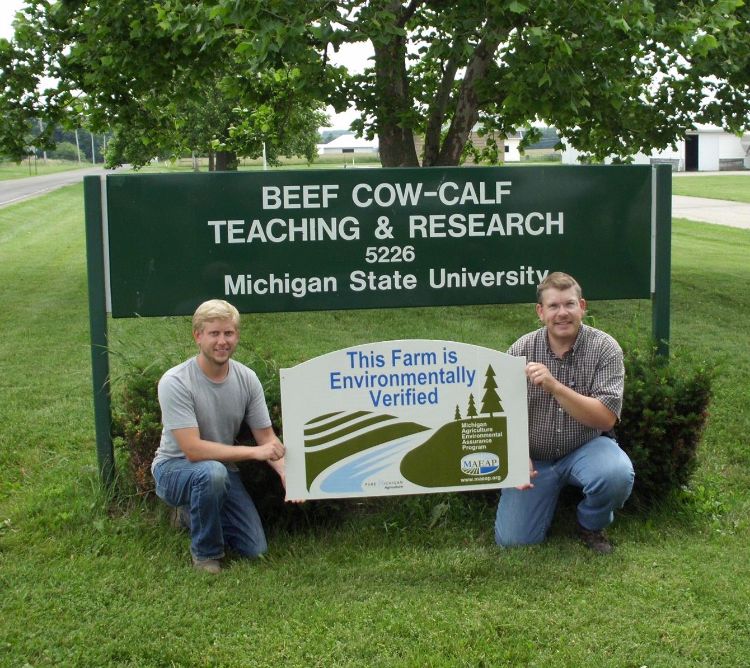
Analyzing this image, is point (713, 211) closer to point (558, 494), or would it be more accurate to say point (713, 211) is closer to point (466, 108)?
point (466, 108)

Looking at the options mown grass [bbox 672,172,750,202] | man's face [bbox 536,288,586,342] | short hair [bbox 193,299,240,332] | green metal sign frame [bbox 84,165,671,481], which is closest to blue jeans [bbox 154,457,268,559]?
short hair [bbox 193,299,240,332]

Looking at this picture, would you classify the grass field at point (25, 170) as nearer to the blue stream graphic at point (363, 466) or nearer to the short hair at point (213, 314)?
the short hair at point (213, 314)

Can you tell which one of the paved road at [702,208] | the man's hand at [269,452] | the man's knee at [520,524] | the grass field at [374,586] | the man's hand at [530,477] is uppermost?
the paved road at [702,208]

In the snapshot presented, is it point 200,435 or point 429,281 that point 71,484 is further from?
point 429,281

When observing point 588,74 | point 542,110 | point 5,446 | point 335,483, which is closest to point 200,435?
point 335,483

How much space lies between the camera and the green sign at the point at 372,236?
15.2 feet

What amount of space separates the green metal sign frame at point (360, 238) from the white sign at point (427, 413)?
0.54m

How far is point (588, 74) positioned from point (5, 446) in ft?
22.1

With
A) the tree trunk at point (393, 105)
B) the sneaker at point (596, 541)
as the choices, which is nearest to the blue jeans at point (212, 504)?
the sneaker at point (596, 541)

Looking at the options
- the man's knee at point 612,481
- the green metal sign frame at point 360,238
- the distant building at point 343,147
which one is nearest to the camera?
the man's knee at point 612,481

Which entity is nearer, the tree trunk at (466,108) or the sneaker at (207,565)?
the sneaker at (207,565)

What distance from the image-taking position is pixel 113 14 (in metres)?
10.8

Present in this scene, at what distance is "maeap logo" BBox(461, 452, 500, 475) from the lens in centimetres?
427

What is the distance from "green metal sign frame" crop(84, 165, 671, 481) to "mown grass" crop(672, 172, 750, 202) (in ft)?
111
